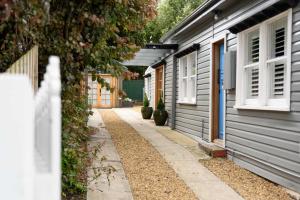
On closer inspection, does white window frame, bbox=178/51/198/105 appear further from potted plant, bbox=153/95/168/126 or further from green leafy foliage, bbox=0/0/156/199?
green leafy foliage, bbox=0/0/156/199

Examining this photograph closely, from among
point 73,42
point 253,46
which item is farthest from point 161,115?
point 73,42

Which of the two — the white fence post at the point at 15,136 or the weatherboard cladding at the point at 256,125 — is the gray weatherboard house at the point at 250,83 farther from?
the white fence post at the point at 15,136

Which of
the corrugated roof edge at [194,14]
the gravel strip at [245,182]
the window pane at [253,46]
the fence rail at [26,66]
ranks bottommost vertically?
the gravel strip at [245,182]

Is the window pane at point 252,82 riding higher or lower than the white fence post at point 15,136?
higher

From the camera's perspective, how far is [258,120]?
21.3ft

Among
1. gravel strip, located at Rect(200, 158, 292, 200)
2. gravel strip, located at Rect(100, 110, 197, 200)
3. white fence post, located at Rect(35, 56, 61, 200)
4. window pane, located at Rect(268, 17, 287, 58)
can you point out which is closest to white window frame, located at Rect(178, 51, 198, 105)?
gravel strip, located at Rect(100, 110, 197, 200)

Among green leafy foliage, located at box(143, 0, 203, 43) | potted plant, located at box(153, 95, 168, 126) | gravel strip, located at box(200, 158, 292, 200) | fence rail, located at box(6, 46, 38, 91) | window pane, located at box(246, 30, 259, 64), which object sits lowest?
gravel strip, located at box(200, 158, 292, 200)

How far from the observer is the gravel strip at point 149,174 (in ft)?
17.2

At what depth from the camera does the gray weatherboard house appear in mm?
5484

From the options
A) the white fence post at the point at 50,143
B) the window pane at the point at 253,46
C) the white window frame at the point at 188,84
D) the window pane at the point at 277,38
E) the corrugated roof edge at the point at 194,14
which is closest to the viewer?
Answer: the white fence post at the point at 50,143

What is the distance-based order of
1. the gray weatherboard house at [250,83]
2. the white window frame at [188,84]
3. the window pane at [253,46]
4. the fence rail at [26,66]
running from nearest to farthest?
the fence rail at [26,66], the gray weatherboard house at [250,83], the window pane at [253,46], the white window frame at [188,84]

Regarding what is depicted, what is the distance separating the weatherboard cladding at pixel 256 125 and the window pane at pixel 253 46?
46cm

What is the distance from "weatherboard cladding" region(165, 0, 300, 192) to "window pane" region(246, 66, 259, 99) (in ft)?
1.01

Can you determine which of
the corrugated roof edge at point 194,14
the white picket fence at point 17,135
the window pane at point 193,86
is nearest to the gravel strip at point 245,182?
the corrugated roof edge at point 194,14
